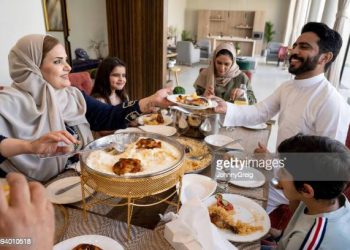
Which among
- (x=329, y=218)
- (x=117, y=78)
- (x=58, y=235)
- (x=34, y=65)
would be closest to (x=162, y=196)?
(x=58, y=235)

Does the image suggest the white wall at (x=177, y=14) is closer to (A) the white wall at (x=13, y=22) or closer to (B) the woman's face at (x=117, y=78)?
(B) the woman's face at (x=117, y=78)

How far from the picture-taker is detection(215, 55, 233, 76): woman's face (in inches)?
99.8

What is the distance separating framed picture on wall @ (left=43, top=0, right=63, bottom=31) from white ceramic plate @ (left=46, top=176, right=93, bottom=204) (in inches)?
162

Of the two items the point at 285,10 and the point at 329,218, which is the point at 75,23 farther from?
the point at 285,10

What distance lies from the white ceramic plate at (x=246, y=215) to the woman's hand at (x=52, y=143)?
0.52 meters

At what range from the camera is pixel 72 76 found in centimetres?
266

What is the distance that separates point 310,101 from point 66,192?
1389 mm

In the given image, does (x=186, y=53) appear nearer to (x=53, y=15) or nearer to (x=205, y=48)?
(x=205, y=48)

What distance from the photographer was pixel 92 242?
Result: 68 cm

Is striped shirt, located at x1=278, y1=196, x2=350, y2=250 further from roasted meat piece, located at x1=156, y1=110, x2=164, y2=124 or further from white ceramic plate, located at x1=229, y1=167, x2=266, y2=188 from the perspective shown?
roasted meat piece, located at x1=156, y1=110, x2=164, y2=124

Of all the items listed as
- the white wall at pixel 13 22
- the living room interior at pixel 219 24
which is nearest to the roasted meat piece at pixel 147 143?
the white wall at pixel 13 22

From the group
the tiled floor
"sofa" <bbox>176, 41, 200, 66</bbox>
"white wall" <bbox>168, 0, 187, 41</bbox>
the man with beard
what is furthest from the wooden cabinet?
the man with beard

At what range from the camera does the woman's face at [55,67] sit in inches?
47.0

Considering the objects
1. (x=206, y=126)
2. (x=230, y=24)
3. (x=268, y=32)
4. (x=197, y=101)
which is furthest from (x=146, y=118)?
(x=230, y=24)
